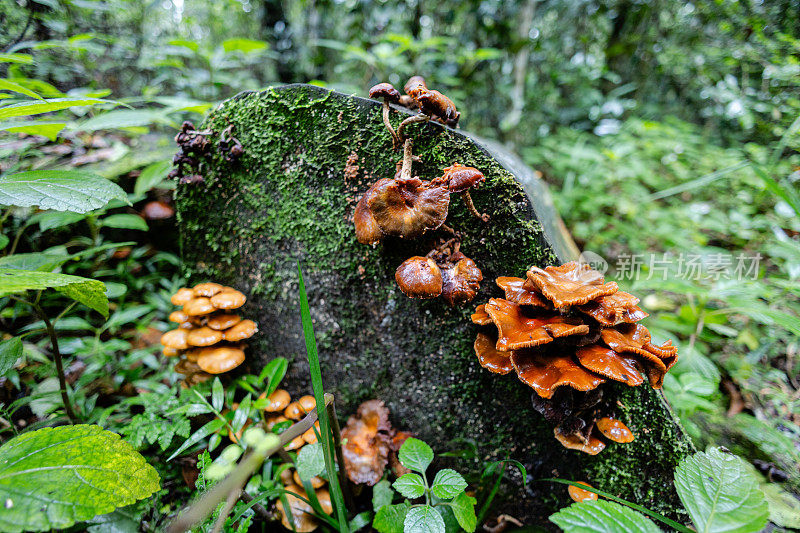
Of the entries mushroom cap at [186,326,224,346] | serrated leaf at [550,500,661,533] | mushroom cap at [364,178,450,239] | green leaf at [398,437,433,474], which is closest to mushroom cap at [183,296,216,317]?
mushroom cap at [186,326,224,346]

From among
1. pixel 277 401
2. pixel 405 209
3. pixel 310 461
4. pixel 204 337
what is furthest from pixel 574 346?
pixel 204 337

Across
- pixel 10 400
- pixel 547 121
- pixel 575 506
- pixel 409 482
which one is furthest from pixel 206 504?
pixel 547 121

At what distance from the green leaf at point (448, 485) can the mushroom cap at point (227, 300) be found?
4.37 ft

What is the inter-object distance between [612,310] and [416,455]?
99 cm

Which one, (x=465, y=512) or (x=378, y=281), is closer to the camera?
(x=465, y=512)

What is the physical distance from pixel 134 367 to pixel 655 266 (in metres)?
4.65

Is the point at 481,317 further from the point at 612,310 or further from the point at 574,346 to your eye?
the point at 612,310

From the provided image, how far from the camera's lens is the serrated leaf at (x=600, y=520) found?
0.98 m

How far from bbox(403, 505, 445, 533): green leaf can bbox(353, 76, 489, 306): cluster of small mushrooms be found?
0.81 meters

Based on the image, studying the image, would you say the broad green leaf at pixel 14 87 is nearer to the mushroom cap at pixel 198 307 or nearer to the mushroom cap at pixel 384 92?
the mushroom cap at pixel 198 307

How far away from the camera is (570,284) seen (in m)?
1.43

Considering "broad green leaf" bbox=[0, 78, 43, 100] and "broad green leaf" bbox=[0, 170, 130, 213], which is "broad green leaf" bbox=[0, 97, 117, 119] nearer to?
"broad green leaf" bbox=[0, 78, 43, 100]

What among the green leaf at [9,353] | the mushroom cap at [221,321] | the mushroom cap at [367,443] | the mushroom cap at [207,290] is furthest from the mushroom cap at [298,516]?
the green leaf at [9,353]

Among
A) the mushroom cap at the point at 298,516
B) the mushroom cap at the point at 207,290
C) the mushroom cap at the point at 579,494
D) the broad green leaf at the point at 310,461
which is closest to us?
the broad green leaf at the point at 310,461
